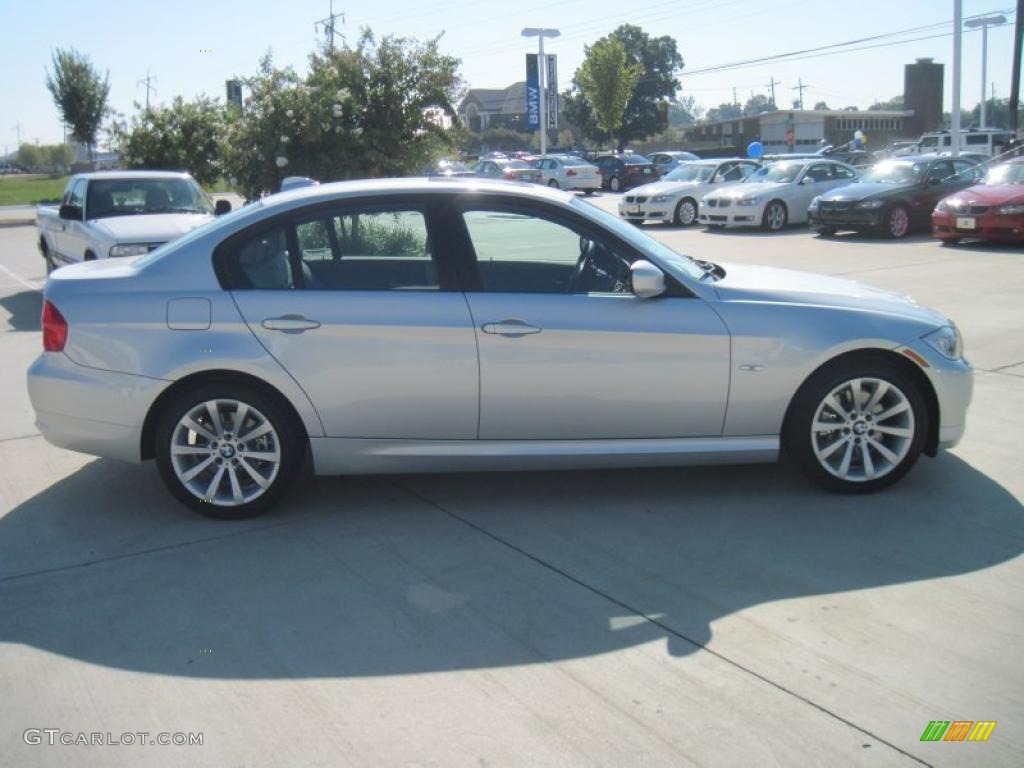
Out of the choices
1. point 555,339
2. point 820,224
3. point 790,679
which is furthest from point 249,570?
point 820,224

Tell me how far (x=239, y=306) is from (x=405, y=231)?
0.91m

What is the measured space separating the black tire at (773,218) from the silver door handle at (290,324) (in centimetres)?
1770

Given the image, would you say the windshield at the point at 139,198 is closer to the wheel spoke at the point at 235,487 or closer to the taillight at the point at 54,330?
the taillight at the point at 54,330

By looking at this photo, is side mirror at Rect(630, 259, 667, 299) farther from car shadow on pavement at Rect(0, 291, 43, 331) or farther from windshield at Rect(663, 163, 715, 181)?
windshield at Rect(663, 163, 715, 181)

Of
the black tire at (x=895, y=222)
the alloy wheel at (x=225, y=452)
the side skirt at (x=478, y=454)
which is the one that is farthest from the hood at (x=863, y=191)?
the alloy wheel at (x=225, y=452)

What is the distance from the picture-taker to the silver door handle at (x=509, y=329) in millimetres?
4789

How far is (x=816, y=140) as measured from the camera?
7794 centimetres

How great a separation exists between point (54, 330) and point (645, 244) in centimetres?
303

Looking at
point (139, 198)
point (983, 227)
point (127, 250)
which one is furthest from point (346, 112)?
point (983, 227)

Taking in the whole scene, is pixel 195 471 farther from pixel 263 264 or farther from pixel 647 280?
pixel 647 280

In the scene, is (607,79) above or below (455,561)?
above

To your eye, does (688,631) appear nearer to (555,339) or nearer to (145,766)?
(555,339)

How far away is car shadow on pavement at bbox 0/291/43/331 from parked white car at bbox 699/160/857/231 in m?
13.8

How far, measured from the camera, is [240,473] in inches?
194
